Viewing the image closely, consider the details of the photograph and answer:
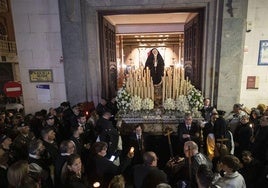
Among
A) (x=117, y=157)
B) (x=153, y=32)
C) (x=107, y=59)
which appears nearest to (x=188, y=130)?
(x=117, y=157)

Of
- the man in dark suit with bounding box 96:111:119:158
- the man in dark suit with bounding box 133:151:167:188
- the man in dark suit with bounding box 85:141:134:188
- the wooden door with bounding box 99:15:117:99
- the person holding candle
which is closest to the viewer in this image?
the man in dark suit with bounding box 133:151:167:188

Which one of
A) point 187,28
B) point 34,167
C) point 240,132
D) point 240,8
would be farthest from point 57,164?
point 187,28

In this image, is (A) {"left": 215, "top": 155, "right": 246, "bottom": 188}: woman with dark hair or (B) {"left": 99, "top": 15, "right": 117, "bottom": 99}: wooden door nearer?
(A) {"left": 215, "top": 155, "right": 246, "bottom": 188}: woman with dark hair

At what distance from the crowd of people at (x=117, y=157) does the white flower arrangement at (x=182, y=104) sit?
0.45 m

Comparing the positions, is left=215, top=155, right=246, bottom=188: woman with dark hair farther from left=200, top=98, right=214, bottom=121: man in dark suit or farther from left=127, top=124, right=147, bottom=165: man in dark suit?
left=200, top=98, right=214, bottom=121: man in dark suit

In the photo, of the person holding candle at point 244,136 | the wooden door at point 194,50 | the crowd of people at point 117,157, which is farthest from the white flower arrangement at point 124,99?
the wooden door at point 194,50

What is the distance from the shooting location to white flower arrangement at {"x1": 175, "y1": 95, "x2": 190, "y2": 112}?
18.5 ft

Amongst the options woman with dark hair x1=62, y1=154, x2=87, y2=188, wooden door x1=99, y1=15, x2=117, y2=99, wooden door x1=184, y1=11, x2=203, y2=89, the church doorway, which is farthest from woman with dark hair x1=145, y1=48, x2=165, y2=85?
woman with dark hair x1=62, y1=154, x2=87, y2=188

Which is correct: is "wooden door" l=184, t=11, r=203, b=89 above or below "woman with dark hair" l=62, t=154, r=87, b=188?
above

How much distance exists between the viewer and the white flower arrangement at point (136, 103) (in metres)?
5.70

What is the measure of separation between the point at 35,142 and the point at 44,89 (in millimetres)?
4593

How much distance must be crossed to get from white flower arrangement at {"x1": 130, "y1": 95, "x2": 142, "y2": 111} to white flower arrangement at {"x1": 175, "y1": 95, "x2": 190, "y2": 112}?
40.4 inches

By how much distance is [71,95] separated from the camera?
741cm

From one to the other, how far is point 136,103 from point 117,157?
1.68m
